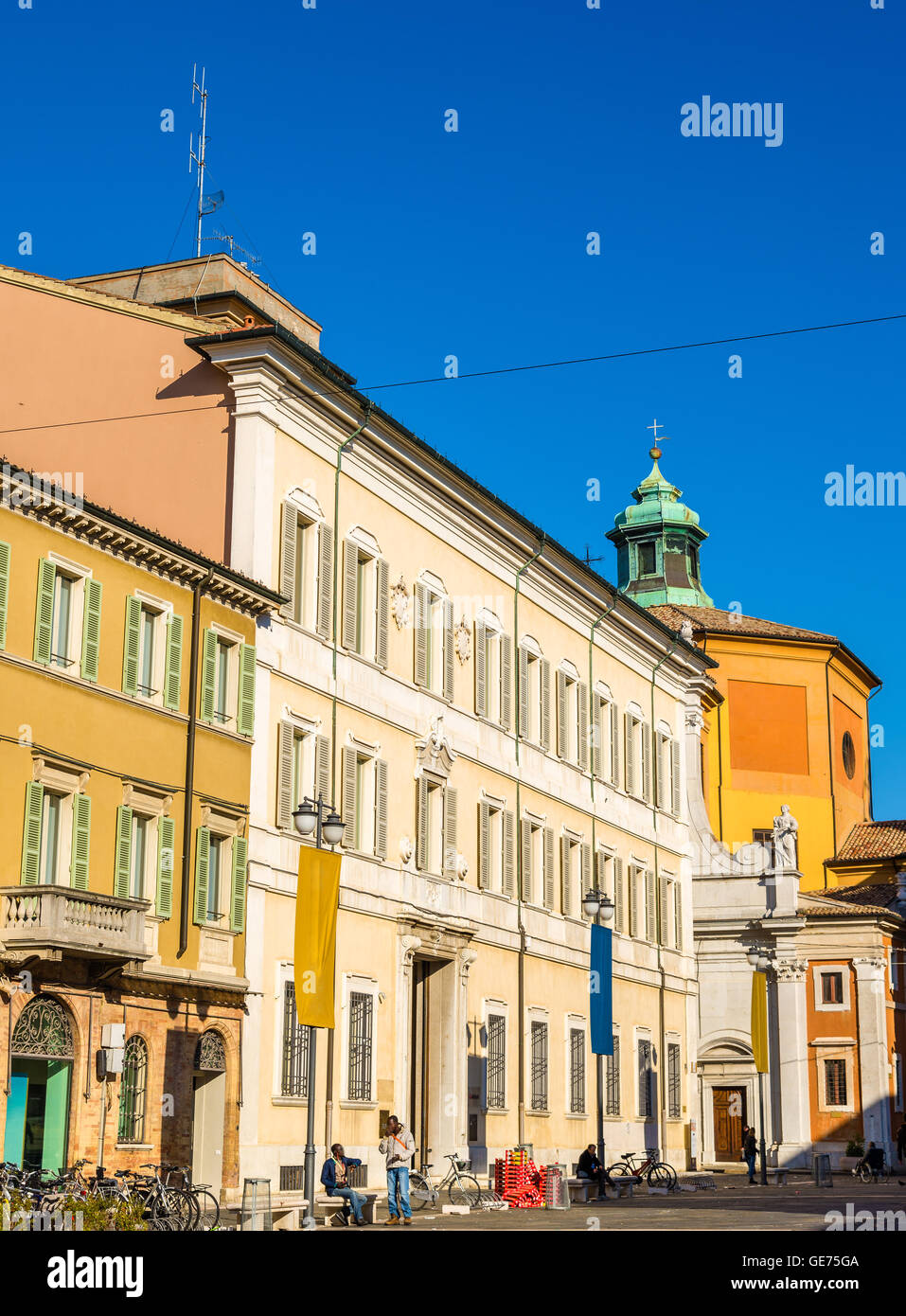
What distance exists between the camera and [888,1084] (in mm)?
54344

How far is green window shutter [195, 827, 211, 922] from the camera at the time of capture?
27.2 metres

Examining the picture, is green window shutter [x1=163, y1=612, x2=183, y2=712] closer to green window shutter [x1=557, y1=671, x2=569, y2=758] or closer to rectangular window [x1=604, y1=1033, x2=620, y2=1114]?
green window shutter [x1=557, y1=671, x2=569, y2=758]

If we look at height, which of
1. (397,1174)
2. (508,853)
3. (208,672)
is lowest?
(397,1174)

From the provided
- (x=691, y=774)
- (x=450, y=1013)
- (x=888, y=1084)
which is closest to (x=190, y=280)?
(x=450, y=1013)

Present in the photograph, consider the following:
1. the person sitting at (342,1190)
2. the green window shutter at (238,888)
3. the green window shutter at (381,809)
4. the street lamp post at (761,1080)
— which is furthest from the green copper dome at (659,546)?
the person sitting at (342,1190)

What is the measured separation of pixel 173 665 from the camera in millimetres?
27125

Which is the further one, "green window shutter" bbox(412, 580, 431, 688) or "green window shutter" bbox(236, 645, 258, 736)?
"green window shutter" bbox(412, 580, 431, 688)

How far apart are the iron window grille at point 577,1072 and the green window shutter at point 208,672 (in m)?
17.6

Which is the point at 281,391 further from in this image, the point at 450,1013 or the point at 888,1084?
the point at 888,1084

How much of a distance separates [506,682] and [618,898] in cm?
895

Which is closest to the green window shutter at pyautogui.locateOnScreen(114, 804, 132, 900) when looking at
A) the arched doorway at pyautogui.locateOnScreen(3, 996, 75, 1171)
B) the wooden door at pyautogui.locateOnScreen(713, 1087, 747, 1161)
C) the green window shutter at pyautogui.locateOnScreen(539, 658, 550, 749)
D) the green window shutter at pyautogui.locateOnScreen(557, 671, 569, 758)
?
the arched doorway at pyautogui.locateOnScreen(3, 996, 75, 1171)

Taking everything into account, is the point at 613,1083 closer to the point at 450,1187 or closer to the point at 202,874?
the point at 450,1187

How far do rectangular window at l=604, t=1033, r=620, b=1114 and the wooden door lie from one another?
388 inches

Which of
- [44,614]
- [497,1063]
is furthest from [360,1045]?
[44,614]
